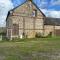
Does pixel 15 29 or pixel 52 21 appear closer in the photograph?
pixel 15 29

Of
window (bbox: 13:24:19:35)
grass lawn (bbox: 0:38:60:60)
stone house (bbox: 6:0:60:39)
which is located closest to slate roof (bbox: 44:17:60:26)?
stone house (bbox: 6:0:60:39)

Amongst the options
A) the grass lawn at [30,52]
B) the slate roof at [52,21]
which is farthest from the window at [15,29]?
the grass lawn at [30,52]

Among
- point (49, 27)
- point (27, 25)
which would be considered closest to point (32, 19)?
point (27, 25)

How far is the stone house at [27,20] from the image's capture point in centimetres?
5259

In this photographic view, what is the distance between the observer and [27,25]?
177 feet

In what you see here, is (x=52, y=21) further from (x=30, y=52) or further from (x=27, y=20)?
(x=30, y=52)

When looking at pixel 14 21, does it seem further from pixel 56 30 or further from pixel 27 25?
pixel 56 30

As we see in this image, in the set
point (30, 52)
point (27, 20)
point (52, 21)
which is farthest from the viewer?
point (52, 21)

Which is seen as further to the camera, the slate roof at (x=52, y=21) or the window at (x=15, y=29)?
the slate roof at (x=52, y=21)

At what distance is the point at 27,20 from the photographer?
54.2 m

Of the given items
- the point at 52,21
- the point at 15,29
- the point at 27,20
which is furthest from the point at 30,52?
the point at 52,21

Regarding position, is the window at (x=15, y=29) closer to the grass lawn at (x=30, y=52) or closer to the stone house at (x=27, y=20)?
the stone house at (x=27, y=20)

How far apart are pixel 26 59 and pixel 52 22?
4614 cm

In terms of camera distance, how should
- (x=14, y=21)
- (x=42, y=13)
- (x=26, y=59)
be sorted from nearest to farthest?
(x=26, y=59)
(x=14, y=21)
(x=42, y=13)
